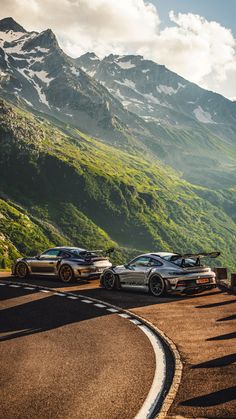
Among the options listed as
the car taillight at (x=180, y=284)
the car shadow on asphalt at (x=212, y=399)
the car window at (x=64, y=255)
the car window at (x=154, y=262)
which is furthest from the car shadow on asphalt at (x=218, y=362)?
the car window at (x=64, y=255)

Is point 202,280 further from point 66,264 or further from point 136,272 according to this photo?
point 66,264

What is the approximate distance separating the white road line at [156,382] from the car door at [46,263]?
11.5m

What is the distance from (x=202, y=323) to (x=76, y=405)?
19.6ft

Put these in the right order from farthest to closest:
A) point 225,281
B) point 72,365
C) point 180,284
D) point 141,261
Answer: point 225,281 → point 141,261 → point 180,284 → point 72,365

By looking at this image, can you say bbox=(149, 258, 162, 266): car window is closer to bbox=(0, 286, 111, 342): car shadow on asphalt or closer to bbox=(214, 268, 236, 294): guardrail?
bbox=(214, 268, 236, 294): guardrail

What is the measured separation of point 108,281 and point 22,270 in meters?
5.69

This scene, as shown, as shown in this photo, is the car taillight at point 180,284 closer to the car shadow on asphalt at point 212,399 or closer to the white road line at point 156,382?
the white road line at point 156,382

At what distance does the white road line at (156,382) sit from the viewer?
5598 mm

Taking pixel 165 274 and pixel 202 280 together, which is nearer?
pixel 165 274

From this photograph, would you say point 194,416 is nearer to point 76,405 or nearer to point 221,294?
point 76,405

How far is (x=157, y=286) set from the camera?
16422 mm

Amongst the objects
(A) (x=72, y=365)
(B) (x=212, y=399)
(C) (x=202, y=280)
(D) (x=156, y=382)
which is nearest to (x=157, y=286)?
(C) (x=202, y=280)

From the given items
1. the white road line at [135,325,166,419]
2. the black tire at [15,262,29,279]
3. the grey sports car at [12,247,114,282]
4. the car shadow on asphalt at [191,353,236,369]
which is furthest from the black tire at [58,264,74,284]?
the car shadow on asphalt at [191,353,236,369]

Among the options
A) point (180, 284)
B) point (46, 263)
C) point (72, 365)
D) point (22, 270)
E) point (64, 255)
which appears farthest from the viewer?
point (22, 270)
